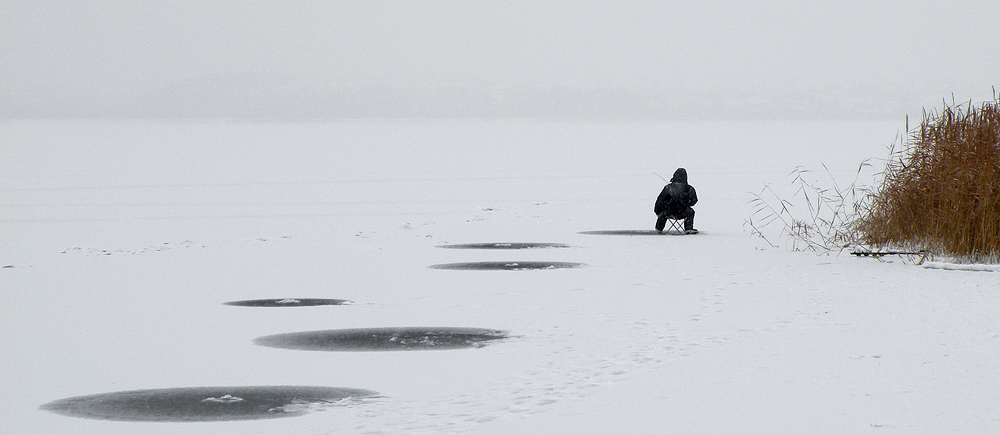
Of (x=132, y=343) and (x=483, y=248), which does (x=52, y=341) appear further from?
(x=483, y=248)

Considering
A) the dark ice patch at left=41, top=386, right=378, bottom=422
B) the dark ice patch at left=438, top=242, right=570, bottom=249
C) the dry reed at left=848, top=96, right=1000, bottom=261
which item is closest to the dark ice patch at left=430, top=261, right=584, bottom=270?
the dark ice patch at left=438, top=242, right=570, bottom=249

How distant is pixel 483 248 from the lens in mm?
14797

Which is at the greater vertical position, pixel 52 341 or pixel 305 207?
pixel 305 207

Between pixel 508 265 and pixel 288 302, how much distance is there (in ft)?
10.5

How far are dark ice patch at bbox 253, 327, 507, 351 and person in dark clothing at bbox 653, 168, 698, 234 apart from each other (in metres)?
8.42

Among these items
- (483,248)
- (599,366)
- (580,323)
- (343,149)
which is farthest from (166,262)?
(343,149)

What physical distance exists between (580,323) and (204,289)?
3.84 m

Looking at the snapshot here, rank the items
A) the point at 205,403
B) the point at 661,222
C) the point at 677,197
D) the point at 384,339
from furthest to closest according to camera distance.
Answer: the point at 661,222
the point at 677,197
the point at 384,339
the point at 205,403

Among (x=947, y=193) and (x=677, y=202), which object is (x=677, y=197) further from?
(x=947, y=193)

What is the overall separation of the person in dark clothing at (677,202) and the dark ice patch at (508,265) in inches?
153

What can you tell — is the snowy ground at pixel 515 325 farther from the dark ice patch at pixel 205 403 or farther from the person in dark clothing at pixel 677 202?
the person in dark clothing at pixel 677 202

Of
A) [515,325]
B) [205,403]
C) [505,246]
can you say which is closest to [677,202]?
[505,246]

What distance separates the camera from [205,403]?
5.95 m

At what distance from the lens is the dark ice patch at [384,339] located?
7590 millimetres
